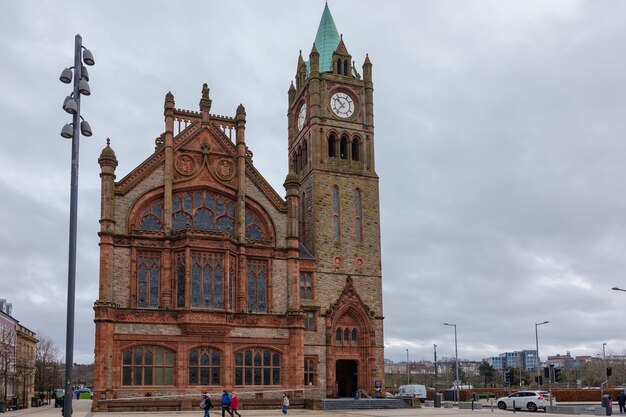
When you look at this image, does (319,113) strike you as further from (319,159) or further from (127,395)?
(127,395)

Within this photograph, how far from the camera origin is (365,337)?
58.3 metres

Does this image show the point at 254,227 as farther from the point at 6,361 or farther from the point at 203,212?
the point at 6,361

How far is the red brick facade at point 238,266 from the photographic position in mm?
49156

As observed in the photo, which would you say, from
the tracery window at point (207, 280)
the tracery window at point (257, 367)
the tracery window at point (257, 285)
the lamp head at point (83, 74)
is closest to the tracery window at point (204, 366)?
the tracery window at point (257, 367)

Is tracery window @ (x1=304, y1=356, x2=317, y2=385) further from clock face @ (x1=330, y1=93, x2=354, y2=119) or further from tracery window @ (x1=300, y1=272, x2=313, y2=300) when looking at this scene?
clock face @ (x1=330, y1=93, x2=354, y2=119)

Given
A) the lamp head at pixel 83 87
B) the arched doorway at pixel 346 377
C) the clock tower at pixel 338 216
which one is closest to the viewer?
the lamp head at pixel 83 87

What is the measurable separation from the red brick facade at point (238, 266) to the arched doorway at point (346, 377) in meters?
0.12

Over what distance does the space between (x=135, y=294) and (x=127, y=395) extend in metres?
7.04

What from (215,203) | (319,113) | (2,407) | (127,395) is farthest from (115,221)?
(319,113)

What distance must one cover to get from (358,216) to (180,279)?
1778 cm

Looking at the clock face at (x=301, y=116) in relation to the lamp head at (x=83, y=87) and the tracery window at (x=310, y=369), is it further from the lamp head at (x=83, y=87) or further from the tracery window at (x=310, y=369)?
the lamp head at (x=83, y=87)

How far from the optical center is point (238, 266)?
2090 inches

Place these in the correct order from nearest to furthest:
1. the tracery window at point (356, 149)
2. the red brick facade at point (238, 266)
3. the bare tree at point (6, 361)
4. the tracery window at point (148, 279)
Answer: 1. the red brick facade at point (238, 266)
2. the tracery window at point (148, 279)
3. the bare tree at point (6, 361)
4. the tracery window at point (356, 149)

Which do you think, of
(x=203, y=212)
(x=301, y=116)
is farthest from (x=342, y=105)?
(x=203, y=212)
